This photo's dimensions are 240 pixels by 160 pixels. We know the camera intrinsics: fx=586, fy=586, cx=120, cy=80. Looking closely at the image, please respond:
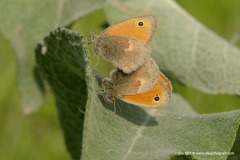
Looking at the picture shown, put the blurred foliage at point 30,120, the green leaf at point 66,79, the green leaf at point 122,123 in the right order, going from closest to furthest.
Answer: the green leaf at point 122,123
the green leaf at point 66,79
the blurred foliage at point 30,120

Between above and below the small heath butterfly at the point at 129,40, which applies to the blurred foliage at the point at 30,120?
below

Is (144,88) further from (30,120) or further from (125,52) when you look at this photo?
(30,120)

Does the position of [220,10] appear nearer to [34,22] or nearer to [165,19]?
[165,19]

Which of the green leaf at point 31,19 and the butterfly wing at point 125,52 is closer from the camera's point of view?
the butterfly wing at point 125,52

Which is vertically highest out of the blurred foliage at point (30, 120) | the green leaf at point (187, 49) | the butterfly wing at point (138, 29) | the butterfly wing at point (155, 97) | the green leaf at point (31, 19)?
the butterfly wing at point (138, 29)

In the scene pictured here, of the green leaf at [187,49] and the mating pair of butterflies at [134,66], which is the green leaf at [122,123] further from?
the green leaf at [187,49]

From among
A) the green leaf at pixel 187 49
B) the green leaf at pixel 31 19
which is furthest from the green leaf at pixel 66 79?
the green leaf at pixel 187 49

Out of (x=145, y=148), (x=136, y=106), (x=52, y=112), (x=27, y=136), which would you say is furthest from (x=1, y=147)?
(x=145, y=148)

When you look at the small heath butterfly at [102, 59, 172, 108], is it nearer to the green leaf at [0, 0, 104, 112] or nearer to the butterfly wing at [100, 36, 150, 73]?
the butterfly wing at [100, 36, 150, 73]
